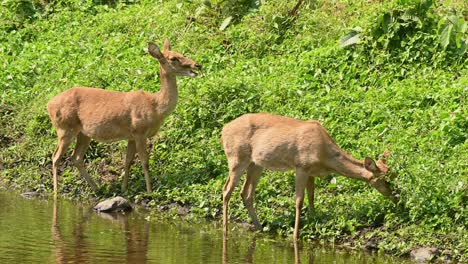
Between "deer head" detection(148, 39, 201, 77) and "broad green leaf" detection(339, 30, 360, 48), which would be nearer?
"deer head" detection(148, 39, 201, 77)

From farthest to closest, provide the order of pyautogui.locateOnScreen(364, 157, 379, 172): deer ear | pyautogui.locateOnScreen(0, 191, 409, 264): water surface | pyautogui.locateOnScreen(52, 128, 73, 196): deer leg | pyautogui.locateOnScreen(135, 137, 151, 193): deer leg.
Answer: pyautogui.locateOnScreen(52, 128, 73, 196): deer leg, pyautogui.locateOnScreen(135, 137, 151, 193): deer leg, pyautogui.locateOnScreen(364, 157, 379, 172): deer ear, pyautogui.locateOnScreen(0, 191, 409, 264): water surface

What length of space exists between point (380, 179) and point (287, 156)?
1176 mm

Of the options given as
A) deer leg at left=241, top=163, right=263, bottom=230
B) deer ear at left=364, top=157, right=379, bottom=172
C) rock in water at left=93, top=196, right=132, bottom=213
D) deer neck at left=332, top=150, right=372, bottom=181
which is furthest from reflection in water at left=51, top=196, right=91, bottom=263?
deer ear at left=364, top=157, right=379, bottom=172

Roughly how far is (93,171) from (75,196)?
0.70 m

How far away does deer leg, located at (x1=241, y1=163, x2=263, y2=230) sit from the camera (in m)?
14.4

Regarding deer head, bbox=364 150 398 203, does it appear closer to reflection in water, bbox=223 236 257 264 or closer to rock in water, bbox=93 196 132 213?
reflection in water, bbox=223 236 257 264

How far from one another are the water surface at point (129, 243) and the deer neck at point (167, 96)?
1881mm

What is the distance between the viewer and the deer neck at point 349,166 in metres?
13.9

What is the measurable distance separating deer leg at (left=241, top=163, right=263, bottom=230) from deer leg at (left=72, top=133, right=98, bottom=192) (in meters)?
2.75

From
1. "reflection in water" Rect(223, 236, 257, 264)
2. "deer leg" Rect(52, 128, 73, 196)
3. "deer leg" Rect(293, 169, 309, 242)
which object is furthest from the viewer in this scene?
"deer leg" Rect(52, 128, 73, 196)

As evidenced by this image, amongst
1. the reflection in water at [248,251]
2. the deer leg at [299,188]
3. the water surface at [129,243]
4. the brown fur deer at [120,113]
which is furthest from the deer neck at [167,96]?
the reflection in water at [248,251]

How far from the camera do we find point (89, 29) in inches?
837

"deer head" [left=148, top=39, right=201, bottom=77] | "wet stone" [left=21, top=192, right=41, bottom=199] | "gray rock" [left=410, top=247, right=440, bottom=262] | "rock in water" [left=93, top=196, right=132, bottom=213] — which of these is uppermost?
"deer head" [left=148, top=39, right=201, bottom=77]

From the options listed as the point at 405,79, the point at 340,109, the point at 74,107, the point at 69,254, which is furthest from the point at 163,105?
the point at 69,254
